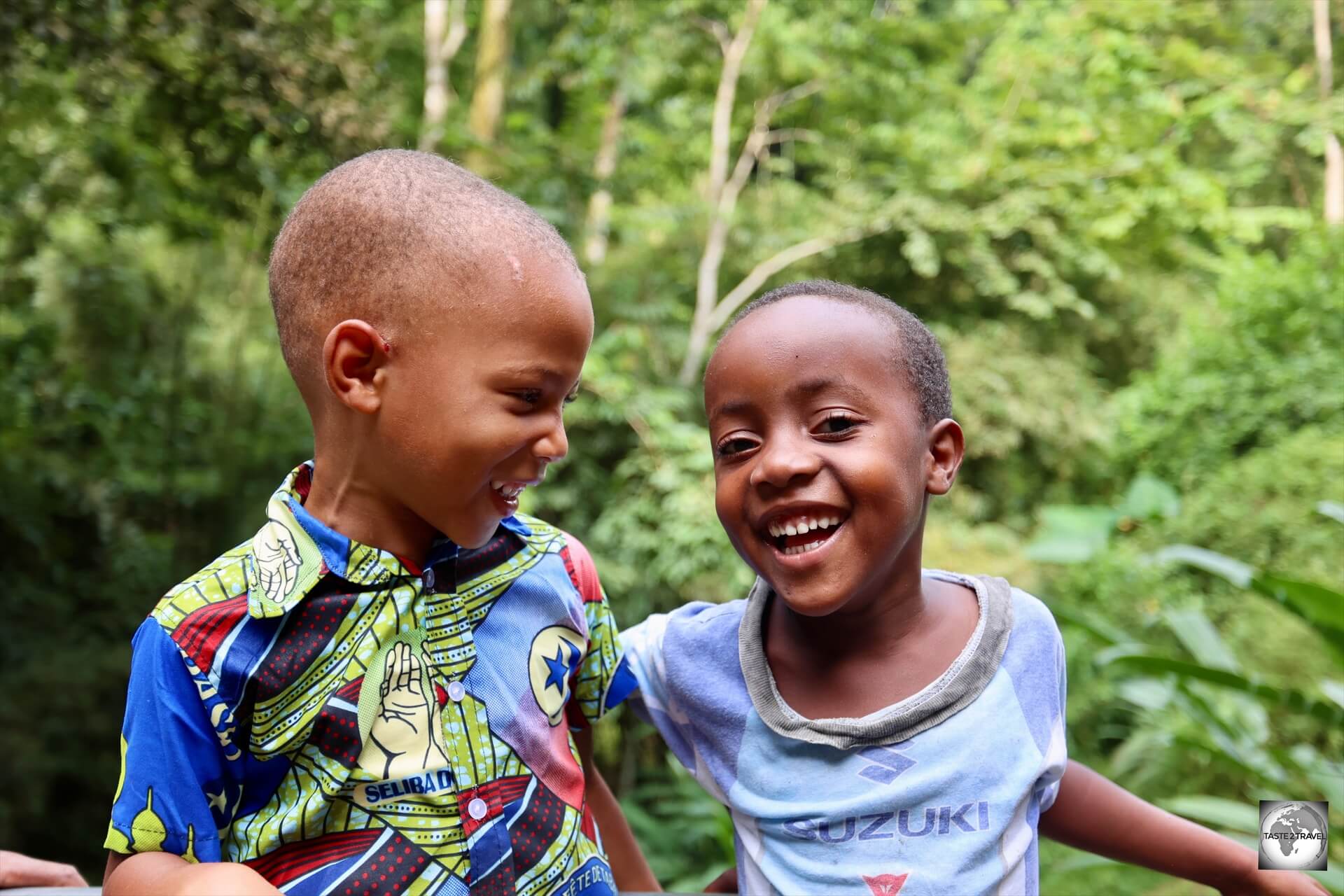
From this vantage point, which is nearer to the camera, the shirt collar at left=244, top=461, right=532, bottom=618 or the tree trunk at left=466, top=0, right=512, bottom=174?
the shirt collar at left=244, top=461, right=532, bottom=618

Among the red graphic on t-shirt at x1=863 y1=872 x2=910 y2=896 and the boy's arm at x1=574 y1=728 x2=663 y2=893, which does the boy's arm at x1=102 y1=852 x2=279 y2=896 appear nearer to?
the boy's arm at x1=574 y1=728 x2=663 y2=893

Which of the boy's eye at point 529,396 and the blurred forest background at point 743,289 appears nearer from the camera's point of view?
the boy's eye at point 529,396

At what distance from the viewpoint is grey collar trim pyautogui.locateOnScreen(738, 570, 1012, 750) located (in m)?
1.27

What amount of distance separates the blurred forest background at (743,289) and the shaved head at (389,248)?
1.71 metres

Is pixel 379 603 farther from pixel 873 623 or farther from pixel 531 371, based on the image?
pixel 873 623

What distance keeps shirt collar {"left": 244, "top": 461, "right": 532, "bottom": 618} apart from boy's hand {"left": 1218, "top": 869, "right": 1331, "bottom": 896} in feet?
3.42

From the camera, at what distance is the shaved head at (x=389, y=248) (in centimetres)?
109

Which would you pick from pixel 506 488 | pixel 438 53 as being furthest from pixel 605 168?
pixel 506 488

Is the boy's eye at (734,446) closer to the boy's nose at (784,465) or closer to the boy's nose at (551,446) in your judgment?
the boy's nose at (784,465)

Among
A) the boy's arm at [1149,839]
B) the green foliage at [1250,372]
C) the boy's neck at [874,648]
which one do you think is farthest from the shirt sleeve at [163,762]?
the green foliage at [1250,372]

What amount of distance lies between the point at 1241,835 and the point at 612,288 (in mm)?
4457

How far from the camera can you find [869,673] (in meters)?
1.34

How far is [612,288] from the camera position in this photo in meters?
6.79

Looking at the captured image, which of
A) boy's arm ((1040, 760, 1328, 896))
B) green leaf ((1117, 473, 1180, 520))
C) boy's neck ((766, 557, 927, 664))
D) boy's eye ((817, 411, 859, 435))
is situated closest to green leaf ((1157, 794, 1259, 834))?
boy's arm ((1040, 760, 1328, 896))
